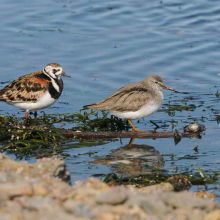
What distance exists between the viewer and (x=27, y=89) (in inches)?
368

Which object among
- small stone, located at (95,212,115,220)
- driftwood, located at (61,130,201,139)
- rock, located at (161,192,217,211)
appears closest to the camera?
small stone, located at (95,212,115,220)

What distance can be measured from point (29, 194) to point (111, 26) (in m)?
11.9

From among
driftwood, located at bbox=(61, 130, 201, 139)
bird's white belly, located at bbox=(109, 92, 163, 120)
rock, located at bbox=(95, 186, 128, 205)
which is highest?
bird's white belly, located at bbox=(109, 92, 163, 120)

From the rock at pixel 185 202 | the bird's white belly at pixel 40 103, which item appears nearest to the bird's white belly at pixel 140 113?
the bird's white belly at pixel 40 103

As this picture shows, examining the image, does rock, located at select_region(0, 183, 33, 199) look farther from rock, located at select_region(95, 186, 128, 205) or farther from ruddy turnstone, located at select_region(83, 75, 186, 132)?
ruddy turnstone, located at select_region(83, 75, 186, 132)

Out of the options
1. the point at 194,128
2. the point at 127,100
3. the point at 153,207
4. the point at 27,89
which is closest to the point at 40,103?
the point at 27,89

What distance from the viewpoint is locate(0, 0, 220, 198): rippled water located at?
8.42m

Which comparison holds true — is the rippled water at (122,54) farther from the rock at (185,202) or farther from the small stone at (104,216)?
the small stone at (104,216)

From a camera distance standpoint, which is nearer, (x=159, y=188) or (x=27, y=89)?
(x=159, y=188)

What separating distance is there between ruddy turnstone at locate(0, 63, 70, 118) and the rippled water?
2.86ft

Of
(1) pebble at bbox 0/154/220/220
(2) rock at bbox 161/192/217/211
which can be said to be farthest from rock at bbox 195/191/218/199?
(2) rock at bbox 161/192/217/211

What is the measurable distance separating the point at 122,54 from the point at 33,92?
5.09m

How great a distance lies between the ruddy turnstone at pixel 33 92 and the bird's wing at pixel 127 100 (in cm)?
85

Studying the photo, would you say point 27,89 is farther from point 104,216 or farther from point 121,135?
point 104,216
